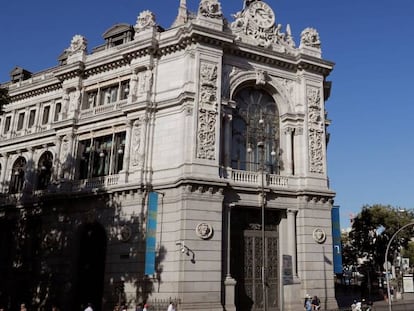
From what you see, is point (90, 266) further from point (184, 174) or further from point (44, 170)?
point (184, 174)

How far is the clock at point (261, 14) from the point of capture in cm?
3238

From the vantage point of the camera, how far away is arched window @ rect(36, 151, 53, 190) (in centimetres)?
3566

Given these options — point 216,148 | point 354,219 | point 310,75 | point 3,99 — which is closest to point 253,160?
point 216,148

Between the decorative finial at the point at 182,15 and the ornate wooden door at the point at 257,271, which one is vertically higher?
the decorative finial at the point at 182,15

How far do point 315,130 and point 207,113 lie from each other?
886cm

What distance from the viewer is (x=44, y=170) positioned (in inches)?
1409

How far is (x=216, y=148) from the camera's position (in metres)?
27.7

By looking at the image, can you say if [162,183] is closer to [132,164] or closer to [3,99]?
[132,164]

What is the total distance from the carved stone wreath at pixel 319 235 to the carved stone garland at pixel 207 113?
8.84 m

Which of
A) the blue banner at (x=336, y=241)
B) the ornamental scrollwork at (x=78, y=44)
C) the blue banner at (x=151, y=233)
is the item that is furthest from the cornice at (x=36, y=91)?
the blue banner at (x=336, y=241)

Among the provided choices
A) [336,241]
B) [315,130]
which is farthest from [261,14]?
[336,241]

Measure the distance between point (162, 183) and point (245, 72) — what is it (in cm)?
1001

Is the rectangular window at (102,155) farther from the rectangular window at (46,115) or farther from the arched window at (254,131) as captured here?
the arched window at (254,131)

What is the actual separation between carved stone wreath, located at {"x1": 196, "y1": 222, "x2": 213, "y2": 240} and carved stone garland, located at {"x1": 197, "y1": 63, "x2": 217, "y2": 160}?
4.19 meters
